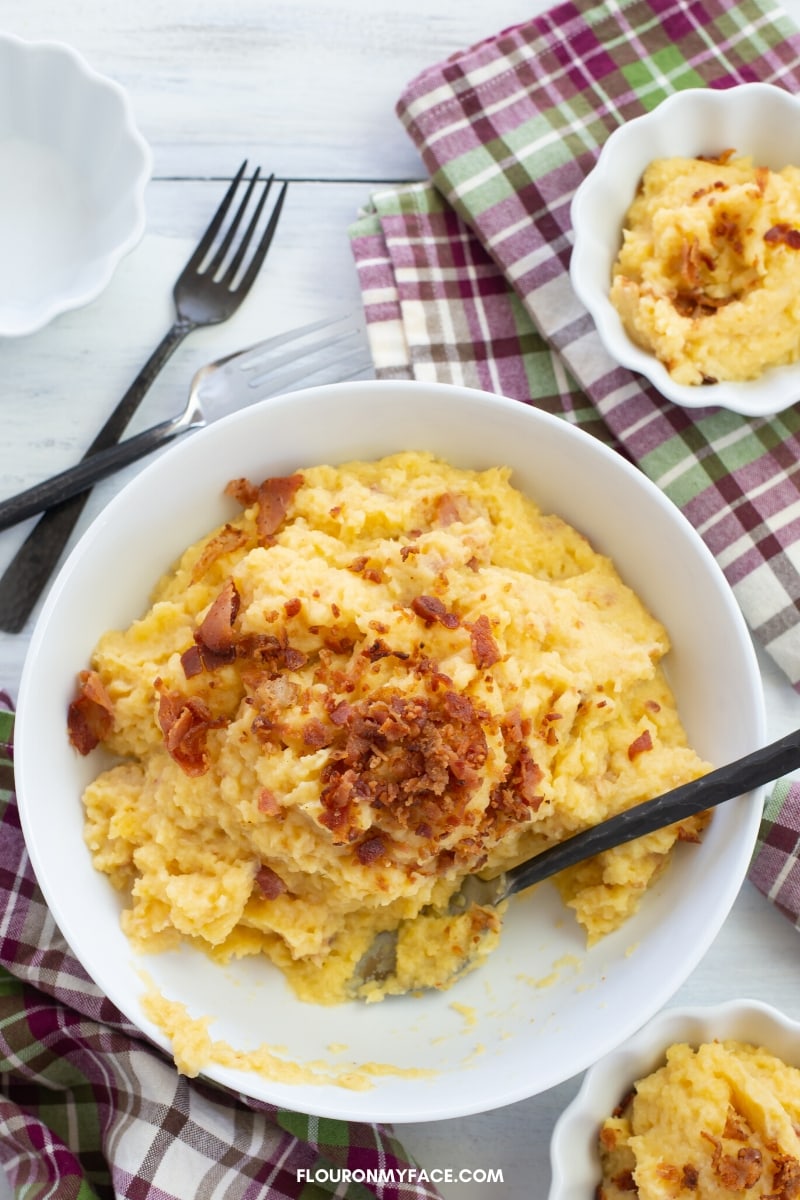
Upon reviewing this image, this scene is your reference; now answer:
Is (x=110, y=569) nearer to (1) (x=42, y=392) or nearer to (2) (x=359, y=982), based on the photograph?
(1) (x=42, y=392)

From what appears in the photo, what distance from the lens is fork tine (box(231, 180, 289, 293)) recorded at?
359cm

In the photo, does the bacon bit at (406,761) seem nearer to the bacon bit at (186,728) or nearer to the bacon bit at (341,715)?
the bacon bit at (341,715)

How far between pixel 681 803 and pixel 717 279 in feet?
5.49

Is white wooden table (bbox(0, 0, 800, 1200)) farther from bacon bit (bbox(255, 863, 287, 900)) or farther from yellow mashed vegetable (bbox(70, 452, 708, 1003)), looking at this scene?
bacon bit (bbox(255, 863, 287, 900))

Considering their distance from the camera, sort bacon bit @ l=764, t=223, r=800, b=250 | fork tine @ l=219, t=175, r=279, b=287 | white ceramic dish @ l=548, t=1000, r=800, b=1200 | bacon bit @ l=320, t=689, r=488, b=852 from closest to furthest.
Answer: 1. bacon bit @ l=320, t=689, r=488, b=852
2. white ceramic dish @ l=548, t=1000, r=800, b=1200
3. bacon bit @ l=764, t=223, r=800, b=250
4. fork tine @ l=219, t=175, r=279, b=287

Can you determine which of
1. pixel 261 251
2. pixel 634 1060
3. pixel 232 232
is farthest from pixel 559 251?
pixel 634 1060

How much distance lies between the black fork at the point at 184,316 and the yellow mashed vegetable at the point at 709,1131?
95.8 inches

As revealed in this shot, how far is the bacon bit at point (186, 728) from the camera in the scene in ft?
8.98

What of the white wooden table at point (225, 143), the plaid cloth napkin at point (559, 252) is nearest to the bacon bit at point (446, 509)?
the plaid cloth napkin at point (559, 252)

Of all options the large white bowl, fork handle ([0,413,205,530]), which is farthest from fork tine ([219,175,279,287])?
the large white bowl

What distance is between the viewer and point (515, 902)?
3141mm

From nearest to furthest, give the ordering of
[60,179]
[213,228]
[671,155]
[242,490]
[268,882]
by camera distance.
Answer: [268,882] < [242,490] < [671,155] < [213,228] < [60,179]

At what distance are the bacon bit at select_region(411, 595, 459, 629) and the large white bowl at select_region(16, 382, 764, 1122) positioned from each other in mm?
598

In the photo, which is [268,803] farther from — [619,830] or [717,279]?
[717,279]
